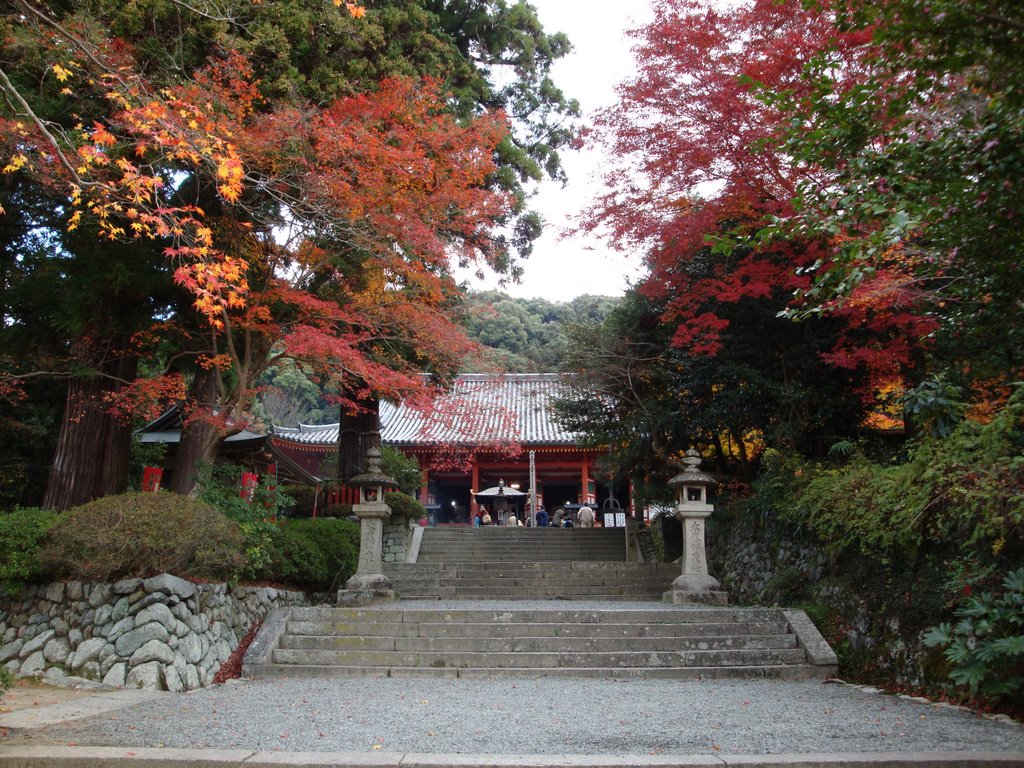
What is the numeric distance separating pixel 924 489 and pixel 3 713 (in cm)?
745

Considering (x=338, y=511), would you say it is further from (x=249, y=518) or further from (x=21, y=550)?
(x=21, y=550)

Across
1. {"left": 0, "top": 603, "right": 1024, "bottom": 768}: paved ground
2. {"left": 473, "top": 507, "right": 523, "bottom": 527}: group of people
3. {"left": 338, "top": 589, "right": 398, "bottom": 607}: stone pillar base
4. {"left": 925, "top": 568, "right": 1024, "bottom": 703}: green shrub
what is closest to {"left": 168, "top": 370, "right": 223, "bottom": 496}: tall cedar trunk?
{"left": 338, "top": 589, "right": 398, "bottom": 607}: stone pillar base

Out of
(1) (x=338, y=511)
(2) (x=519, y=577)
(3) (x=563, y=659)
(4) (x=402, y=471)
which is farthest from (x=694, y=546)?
(4) (x=402, y=471)

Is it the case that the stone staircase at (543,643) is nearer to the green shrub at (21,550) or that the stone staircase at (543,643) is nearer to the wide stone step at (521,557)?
the green shrub at (21,550)

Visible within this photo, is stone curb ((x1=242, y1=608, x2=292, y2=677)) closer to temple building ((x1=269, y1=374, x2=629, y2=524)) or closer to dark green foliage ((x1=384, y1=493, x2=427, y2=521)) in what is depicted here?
dark green foliage ((x1=384, y1=493, x2=427, y2=521))

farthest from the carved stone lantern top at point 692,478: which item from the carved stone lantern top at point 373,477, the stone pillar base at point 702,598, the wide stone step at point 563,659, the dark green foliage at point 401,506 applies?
the dark green foliage at point 401,506

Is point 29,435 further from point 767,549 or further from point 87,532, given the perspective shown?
point 767,549

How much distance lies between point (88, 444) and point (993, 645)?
10216 millimetres

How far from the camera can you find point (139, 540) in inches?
267

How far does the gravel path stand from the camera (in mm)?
4176

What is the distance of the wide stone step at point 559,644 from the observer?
757 centimetres

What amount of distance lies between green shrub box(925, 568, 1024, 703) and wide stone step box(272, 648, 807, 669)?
2.35 metres

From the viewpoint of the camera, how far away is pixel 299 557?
9.84 m

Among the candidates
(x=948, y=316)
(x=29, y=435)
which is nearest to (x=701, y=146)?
(x=948, y=316)
